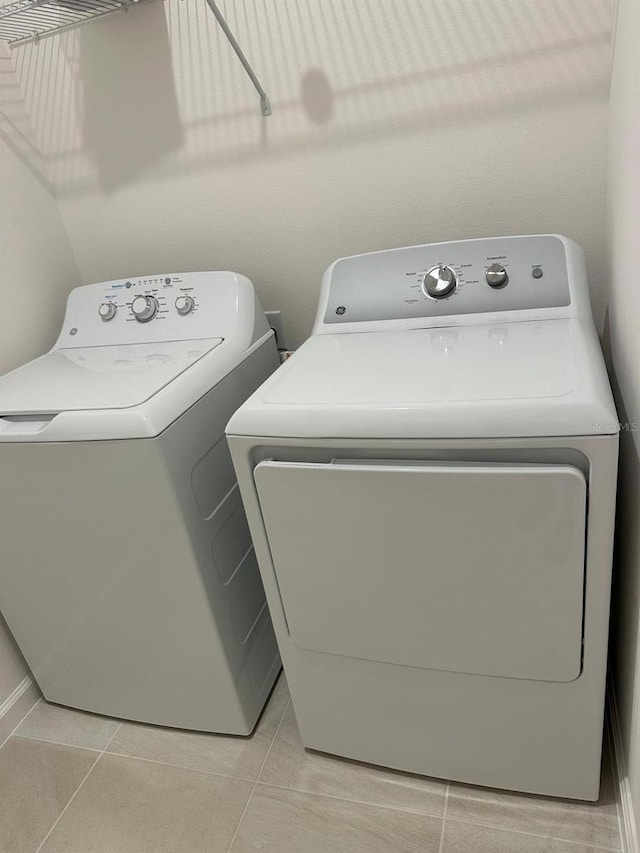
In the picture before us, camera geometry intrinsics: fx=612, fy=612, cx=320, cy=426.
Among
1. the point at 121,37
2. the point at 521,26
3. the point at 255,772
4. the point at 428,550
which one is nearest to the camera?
the point at 428,550

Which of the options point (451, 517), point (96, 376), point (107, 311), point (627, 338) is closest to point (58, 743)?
point (96, 376)

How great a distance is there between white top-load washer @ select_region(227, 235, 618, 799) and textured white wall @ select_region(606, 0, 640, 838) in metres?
0.07

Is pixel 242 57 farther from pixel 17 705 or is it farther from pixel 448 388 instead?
pixel 17 705

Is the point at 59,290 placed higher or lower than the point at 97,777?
higher

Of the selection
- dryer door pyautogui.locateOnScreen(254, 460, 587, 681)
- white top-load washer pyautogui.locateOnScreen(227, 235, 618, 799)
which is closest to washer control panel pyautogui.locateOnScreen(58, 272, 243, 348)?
white top-load washer pyautogui.locateOnScreen(227, 235, 618, 799)

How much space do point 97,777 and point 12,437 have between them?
0.85 metres

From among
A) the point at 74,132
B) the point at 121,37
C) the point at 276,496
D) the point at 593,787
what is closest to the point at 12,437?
the point at 276,496

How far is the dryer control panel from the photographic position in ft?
4.09

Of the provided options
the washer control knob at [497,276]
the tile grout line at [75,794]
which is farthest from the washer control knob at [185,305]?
the tile grout line at [75,794]

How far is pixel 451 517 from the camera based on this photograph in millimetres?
957

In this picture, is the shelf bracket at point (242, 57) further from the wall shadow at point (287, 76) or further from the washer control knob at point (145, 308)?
the washer control knob at point (145, 308)

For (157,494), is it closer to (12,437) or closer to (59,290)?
(12,437)

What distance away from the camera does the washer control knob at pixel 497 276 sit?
126cm

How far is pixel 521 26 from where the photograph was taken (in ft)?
4.17
